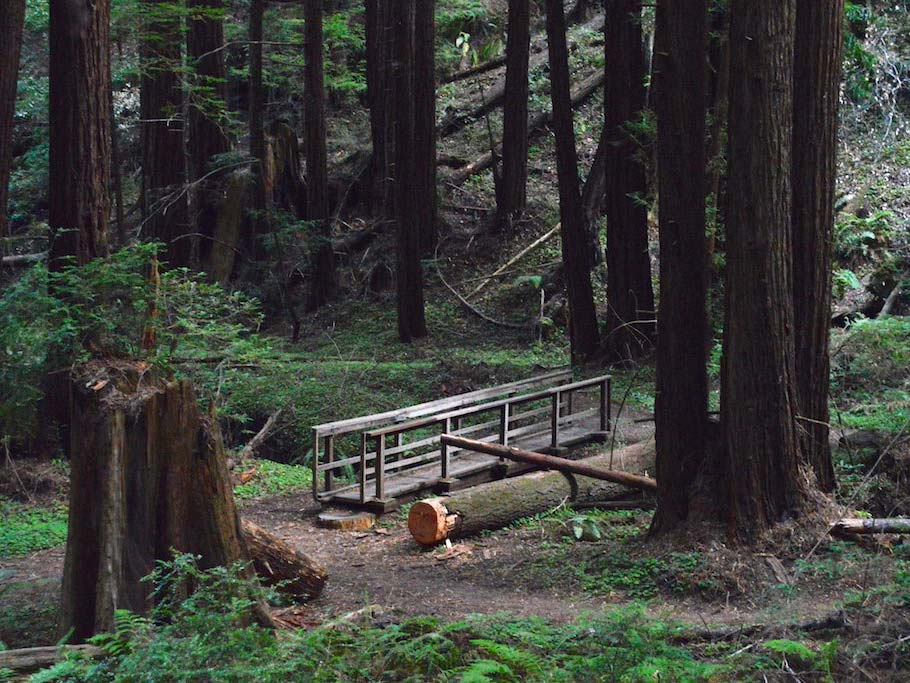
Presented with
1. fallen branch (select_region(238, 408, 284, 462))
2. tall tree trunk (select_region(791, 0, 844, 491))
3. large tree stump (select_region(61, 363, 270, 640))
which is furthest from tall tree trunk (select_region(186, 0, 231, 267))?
large tree stump (select_region(61, 363, 270, 640))

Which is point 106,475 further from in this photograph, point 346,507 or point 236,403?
point 236,403

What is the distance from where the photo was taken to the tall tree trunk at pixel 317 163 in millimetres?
22531

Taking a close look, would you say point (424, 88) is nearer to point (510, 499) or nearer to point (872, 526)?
point (510, 499)

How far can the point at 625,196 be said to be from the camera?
59.9 feet

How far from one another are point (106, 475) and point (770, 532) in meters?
5.52

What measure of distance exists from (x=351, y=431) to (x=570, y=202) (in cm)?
742

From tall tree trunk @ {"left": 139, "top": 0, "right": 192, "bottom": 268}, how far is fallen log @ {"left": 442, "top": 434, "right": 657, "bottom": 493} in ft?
39.5

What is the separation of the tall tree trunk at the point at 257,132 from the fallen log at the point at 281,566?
16.1m

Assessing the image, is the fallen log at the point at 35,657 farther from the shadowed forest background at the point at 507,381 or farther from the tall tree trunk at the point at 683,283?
the tall tree trunk at the point at 683,283

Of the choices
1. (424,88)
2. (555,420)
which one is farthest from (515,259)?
(555,420)

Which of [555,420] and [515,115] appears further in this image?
[515,115]

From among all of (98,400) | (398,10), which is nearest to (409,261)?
(398,10)

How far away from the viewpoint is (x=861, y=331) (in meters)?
15.6

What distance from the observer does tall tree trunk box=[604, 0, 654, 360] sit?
1803 cm
